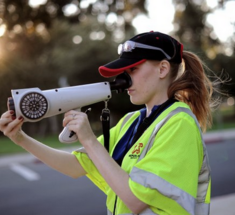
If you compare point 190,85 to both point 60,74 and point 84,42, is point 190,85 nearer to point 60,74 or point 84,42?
point 60,74

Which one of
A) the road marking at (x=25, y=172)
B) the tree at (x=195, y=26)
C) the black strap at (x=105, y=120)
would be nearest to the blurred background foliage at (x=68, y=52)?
the tree at (x=195, y=26)

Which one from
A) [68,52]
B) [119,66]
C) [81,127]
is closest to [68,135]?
[81,127]

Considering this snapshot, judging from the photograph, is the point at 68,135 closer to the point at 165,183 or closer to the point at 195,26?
the point at 165,183

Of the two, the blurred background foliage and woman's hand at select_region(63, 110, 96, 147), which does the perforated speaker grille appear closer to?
woman's hand at select_region(63, 110, 96, 147)

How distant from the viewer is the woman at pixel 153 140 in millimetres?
1556

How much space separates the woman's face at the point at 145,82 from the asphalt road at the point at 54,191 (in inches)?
167

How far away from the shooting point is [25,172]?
9.66m

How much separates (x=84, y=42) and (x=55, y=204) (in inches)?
672

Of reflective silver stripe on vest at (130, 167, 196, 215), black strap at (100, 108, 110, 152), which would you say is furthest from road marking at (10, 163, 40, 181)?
reflective silver stripe on vest at (130, 167, 196, 215)

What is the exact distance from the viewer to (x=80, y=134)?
1.69 m

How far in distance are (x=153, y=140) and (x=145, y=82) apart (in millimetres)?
294

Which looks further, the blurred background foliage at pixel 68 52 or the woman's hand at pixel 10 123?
the blurred background foliage at pixel 68 52

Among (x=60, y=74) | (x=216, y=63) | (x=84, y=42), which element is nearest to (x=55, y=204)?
(x=60, y=74)

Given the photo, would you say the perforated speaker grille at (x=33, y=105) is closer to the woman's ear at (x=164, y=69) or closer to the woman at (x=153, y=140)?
the woman at (x=153, y=140)
